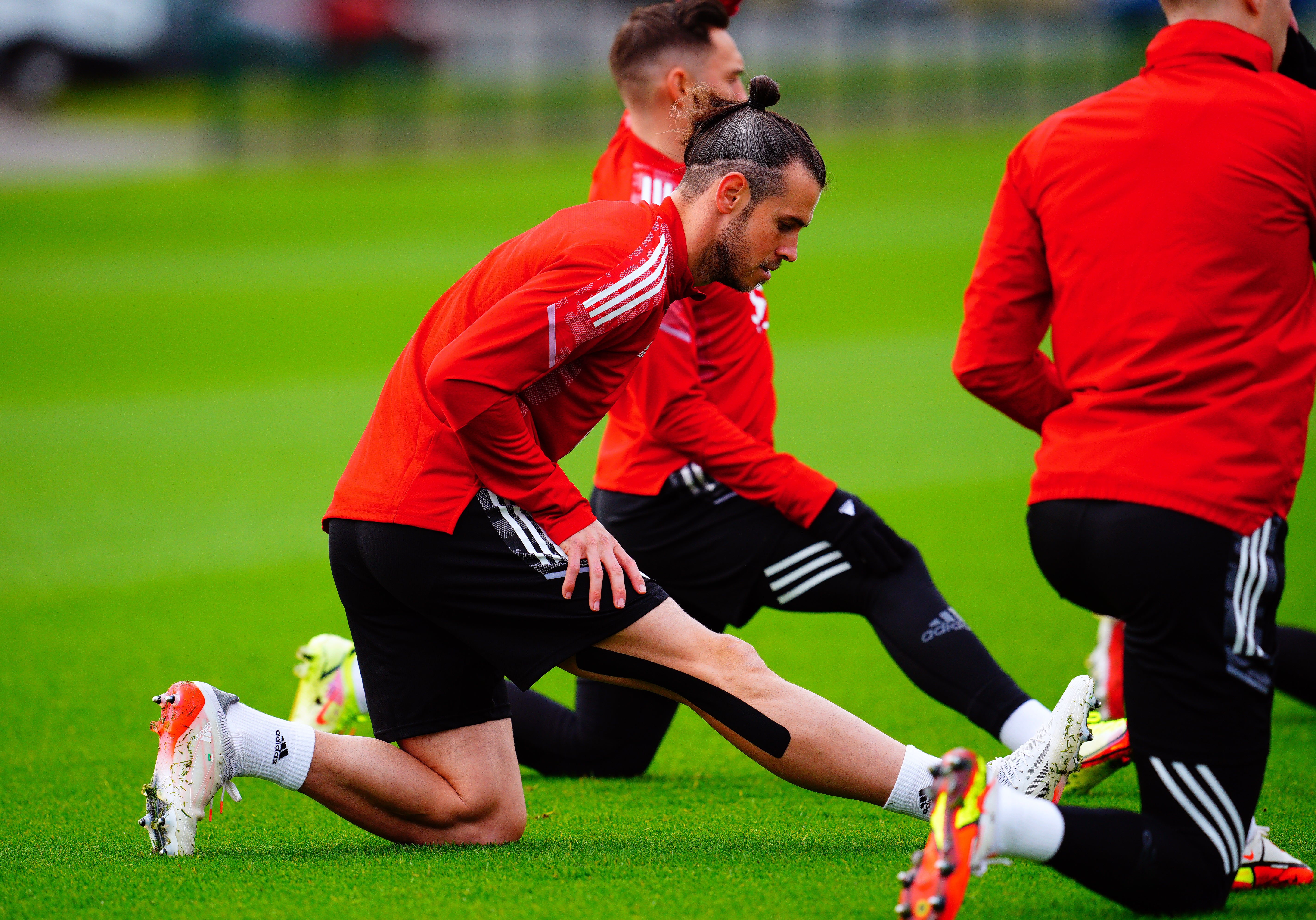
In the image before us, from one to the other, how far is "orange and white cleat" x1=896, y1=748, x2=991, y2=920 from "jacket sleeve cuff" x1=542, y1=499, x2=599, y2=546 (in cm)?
101

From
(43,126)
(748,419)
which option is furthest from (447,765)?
(43,126)

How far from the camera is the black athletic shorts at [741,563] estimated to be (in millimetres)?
3986

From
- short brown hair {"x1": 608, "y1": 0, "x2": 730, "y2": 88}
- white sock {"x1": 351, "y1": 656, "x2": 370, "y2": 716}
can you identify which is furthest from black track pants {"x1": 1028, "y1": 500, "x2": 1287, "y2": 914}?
white sock {"x1": 351, "y1": 656, "x2": 370, "y2": 716}

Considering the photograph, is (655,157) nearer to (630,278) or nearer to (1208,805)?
(630,278)

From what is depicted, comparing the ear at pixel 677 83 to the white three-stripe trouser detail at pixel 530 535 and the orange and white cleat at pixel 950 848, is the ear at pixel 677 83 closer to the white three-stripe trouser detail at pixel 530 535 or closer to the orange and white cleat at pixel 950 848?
the white three-stripe trouser detail at pixel 530 535

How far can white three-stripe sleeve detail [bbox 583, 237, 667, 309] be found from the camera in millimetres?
3023

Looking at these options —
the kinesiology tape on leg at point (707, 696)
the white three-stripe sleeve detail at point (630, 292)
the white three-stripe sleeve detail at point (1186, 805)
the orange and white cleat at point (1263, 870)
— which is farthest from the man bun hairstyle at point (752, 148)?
the orange and white cleat at point (1263, 870)

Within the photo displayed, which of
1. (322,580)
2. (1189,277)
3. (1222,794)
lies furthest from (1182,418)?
(322,580)

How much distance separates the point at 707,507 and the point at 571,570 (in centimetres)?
104

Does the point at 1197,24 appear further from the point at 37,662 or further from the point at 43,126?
the point at 43,126

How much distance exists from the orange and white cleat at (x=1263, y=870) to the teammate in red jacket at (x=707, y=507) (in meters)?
0.69

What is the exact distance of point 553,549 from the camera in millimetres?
3230

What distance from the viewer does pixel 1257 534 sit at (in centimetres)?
271

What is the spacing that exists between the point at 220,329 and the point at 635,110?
554 inches
